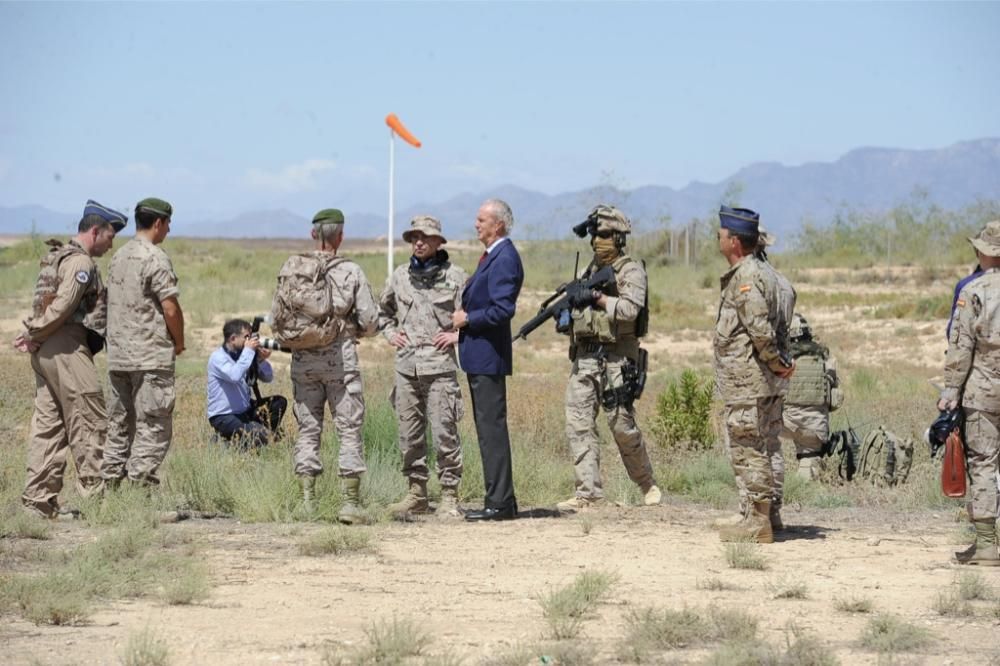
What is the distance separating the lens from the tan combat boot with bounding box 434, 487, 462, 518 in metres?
9.66

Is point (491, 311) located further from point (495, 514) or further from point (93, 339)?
point (93, 339)

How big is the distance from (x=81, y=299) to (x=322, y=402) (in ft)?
5.51

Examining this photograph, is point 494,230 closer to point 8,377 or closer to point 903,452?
point 903,452

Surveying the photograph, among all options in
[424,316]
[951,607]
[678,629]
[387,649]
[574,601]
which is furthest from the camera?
[424,316]

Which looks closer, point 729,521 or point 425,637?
point 425,637

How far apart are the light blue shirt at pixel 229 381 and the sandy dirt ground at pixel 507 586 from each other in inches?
79.4

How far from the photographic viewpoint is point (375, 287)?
35312mm

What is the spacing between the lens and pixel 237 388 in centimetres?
1134

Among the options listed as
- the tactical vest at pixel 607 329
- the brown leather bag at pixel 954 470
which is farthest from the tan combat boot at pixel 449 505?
the brown leather bag at pixel 954 470

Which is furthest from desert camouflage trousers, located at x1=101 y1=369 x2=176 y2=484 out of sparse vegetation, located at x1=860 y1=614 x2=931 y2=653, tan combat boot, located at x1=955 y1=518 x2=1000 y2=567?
tan combat boot, located at x1=955 y1=518 x2=1000 y2=567

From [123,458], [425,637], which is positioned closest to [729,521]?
[425,637]

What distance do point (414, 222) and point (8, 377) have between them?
9.18m

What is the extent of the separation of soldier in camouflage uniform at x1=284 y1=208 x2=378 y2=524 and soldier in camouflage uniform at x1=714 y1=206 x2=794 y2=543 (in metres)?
2.32

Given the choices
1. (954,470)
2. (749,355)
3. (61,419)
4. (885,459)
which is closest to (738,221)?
(749,355)
